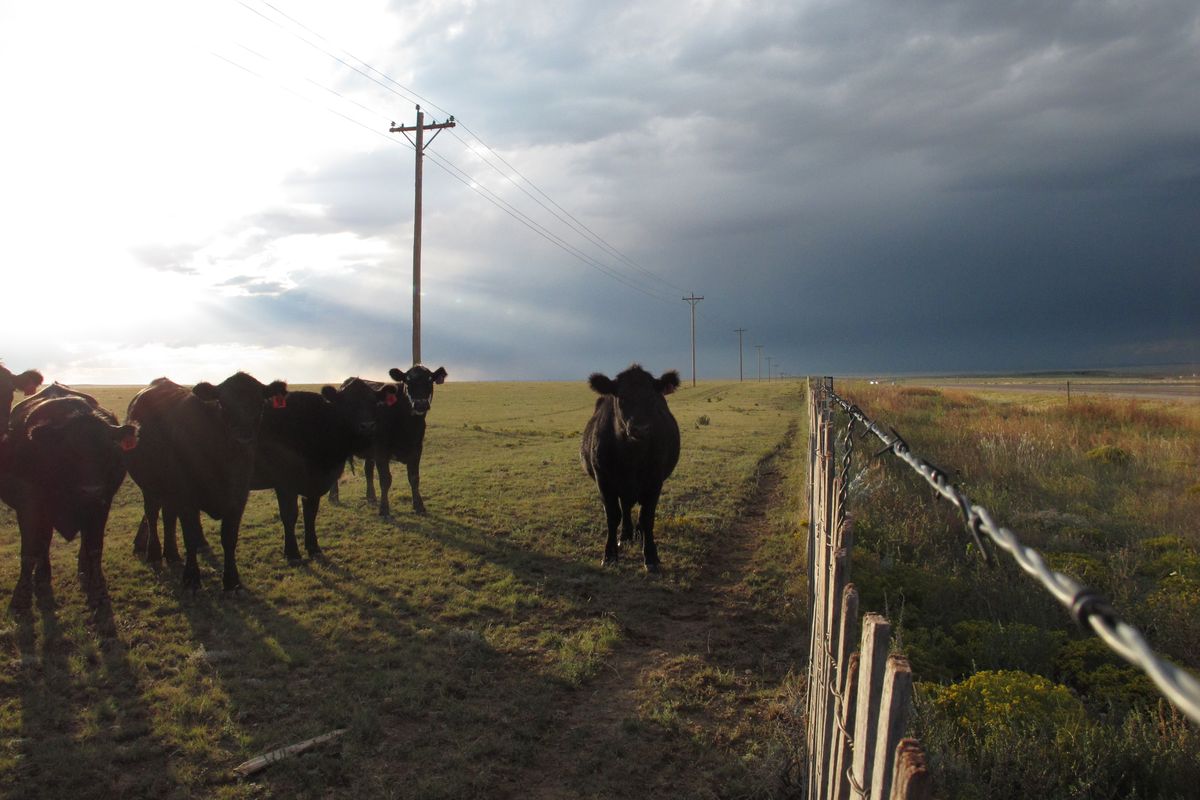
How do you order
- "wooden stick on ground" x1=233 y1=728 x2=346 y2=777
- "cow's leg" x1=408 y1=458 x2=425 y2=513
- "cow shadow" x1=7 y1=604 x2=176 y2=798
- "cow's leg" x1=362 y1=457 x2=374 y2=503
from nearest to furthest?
"cow shadow" x1=7 y1=604 x2=176 y2=798, "wooden stick on ground" x1=233 y1=728 x2=346 y2=777, "cow's leg" x1=408 y1=458 x2=425 y2=513, "cow's leg" x1=362 y1=457 x2=374 y2=503

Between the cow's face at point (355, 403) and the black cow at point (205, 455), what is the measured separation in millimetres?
1570

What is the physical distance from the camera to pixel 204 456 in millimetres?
7605

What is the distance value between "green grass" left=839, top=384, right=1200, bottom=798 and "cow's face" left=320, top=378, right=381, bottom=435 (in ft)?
20.2

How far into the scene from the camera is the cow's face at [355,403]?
9.69 metres

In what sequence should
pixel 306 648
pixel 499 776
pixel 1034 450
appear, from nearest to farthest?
pixel 499 776
pixel 306 648
pixel 1034 450

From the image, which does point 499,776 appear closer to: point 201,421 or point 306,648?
point 306,648

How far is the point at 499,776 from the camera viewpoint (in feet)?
13.8

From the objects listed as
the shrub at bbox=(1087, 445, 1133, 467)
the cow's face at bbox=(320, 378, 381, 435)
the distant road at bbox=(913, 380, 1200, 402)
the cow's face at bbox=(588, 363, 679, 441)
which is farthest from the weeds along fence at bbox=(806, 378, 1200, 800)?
the distant road at bbox=(913, 380, 1200, 402)

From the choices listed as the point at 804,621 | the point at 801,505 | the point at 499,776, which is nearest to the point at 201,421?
the point at 499,776

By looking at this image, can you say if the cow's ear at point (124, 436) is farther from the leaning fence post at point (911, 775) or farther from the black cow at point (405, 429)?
the leaning fence post at point (911, 775)

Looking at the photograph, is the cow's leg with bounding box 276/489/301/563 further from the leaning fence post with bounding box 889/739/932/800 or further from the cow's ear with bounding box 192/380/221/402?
the leaning fence post with bounding box 889/739/932/800

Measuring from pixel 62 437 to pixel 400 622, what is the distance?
11.4 feet

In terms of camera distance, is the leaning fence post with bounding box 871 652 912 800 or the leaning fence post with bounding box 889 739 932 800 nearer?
the leaning fence post with bounding box 889 739 932 800

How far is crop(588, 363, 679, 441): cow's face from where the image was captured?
7.87 metres
